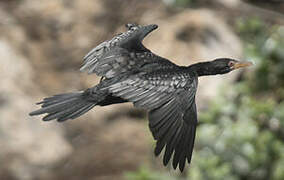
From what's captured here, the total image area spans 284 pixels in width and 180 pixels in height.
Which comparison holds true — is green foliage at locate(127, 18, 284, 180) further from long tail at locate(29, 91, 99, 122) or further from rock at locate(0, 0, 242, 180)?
long tail at locate(29, 91, 99, 122)

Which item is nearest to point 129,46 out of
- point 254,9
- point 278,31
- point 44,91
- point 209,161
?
point 209,161

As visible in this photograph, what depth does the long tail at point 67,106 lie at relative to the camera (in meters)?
5.22

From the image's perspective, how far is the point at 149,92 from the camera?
5008 millimetres

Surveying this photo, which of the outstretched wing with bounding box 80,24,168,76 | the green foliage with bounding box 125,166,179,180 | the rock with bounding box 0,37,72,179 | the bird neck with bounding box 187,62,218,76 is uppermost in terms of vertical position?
the outstretched wing with bounding box 80,24,168,76

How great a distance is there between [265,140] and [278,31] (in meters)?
1.90

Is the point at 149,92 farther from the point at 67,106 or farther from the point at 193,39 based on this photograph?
the point at 193,39

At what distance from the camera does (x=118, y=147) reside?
11.0 meters

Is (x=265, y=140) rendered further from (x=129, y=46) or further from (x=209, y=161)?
(x=129, y=46)

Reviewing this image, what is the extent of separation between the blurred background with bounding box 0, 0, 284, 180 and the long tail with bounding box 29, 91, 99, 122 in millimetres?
3792

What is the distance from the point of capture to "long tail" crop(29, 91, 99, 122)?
522 cm

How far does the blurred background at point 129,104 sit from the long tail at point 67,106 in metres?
3.79

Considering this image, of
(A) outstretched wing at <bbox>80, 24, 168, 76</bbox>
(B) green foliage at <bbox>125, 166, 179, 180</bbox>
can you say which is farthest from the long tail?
(B) green foliage at <bbox>125, 166, 179, 180</bbox>

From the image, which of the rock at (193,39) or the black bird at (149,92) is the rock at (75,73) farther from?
the black bird at (149,92)

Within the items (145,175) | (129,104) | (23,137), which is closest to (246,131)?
(145,175)
